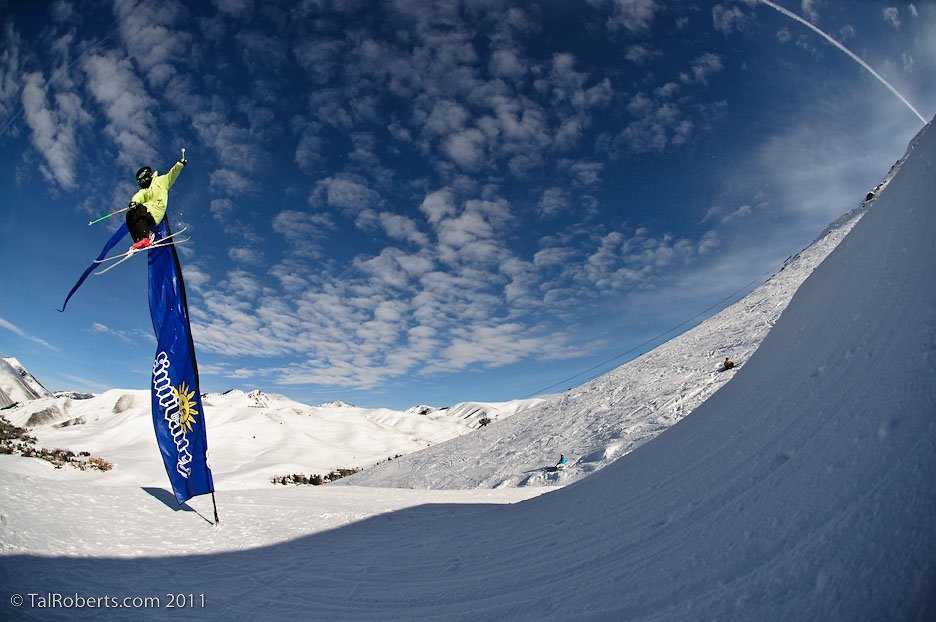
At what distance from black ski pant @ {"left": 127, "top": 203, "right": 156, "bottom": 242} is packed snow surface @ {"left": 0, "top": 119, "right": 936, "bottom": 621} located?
4158 mm

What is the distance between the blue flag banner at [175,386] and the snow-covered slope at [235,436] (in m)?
4.59

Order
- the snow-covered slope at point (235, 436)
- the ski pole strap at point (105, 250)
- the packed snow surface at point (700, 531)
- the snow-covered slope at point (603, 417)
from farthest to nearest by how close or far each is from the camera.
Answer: the snow-covered slope at point (235, 436) < the snow-covered slope at point (603, 417) < the ski pole strap at point (105, 250) < the packed snow surface at point (700, 531)

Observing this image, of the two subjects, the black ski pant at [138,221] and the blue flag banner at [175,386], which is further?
the blue flag banner at [175,386]

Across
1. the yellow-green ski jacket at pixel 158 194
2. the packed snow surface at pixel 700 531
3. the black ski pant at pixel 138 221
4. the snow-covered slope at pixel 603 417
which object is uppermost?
the yellow-green ski jacket at pixel 158 194

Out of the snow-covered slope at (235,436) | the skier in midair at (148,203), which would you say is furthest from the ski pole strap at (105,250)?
the snow-covered slope at (235,436)

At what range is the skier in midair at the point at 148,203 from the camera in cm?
658

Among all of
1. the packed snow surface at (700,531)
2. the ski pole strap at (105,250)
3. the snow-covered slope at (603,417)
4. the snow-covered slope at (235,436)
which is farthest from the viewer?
the snow-covered slope at (235,436)

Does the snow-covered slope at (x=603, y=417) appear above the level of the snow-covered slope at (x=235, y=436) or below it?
below

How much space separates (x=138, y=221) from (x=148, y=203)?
383mm

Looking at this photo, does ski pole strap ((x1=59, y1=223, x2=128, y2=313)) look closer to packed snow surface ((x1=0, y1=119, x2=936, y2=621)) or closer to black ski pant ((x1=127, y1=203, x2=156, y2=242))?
black ski pant ((x1=127, y1=203, x2=156, y2=242))

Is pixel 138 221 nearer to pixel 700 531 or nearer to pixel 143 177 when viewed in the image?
pixel 143 177

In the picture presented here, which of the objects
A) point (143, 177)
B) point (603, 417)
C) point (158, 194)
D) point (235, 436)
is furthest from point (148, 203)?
point (235, 436)

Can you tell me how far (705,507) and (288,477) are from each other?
19.5m

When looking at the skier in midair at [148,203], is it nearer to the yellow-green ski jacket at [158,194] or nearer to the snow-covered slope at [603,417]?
the yellow-green ski jacket at [158,194]
